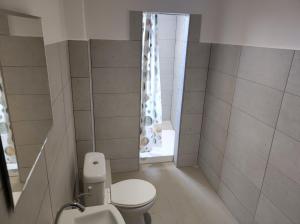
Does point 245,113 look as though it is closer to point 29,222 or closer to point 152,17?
point 152,17

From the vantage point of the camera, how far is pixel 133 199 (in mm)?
1955

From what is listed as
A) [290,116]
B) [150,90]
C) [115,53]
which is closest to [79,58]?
[115,53]

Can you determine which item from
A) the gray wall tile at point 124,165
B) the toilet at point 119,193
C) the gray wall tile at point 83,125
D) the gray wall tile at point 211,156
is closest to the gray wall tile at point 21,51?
the toilet at point 119,193

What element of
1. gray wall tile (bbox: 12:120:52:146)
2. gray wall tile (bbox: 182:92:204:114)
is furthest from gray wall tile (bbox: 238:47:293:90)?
gray wall tile (bbox: 12:120:52:146)

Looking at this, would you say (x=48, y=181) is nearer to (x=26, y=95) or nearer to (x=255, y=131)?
(x=26, y=95)

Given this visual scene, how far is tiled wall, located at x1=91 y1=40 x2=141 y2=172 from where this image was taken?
2.38 m

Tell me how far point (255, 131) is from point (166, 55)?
7.32 ft

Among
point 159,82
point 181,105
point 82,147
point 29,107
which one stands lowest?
point 82,147

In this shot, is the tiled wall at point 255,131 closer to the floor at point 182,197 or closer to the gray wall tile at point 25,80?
the floor at point 182,197

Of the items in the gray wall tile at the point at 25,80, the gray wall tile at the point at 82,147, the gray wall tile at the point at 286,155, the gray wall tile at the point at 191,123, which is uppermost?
the gray wall tile at the point at 25,80

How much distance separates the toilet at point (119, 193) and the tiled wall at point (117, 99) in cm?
68

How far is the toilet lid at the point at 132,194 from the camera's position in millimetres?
1918

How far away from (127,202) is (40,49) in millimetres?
1441

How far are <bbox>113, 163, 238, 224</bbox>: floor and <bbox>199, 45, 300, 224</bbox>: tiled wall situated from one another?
14cm
